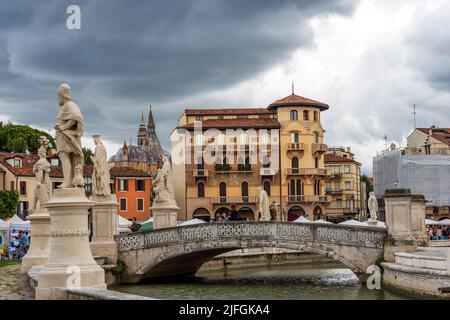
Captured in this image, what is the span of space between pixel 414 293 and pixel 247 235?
952 cm

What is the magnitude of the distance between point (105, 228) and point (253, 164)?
5174 cm

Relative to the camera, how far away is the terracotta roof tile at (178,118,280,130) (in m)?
80.7

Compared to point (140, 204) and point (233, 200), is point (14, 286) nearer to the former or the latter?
point (233, 200)

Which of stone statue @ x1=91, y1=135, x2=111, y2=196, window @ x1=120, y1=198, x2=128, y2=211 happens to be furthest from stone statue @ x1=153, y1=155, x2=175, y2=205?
window @ x1=120, y1=198, x2=128, y2=211

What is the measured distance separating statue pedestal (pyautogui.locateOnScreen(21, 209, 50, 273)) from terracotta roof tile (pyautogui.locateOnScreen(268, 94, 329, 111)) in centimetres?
5900

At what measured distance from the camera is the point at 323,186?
8319 centimetres

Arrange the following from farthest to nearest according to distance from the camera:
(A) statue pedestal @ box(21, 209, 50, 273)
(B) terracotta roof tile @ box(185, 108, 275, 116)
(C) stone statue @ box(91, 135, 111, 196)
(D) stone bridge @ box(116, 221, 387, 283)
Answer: (B) terracotta roof tile @ box(185, 108, 275, 116) < (D) stone bridge @ box(116, 221, 387, 283) < (C) stone statue @ box(91, 135, 111, 196) < (A) statue pedestal @ box(21, 209, 50, 273)

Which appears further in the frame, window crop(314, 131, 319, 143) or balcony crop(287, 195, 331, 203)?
window crop(314, 131, 319, 143)

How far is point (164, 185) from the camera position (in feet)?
110

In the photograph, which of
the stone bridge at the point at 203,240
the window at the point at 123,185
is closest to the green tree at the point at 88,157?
the window at the point at 123,185

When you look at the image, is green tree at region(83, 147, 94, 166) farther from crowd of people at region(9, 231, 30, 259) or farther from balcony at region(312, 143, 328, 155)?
crowd of people at region(9, 231, 30, 259)

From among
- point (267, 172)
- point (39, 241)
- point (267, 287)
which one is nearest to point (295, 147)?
point (267, 172)

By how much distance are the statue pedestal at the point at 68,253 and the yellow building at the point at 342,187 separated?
81.5 metres

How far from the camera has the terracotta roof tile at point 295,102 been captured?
81.1m
